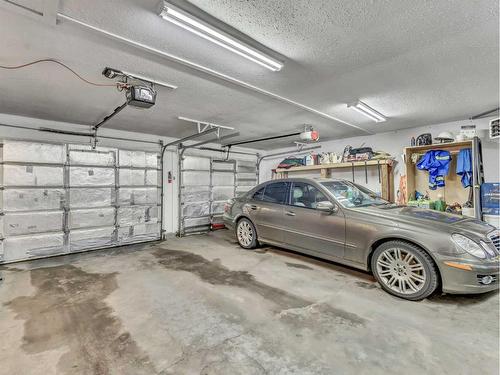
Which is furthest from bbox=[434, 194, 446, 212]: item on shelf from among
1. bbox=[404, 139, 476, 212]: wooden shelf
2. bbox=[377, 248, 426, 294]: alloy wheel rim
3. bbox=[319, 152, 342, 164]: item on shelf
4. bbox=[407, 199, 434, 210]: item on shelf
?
bbox=[377, 248, 426, 294]: alloy wheel rim

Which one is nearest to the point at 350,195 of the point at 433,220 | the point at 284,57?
the point at 433,220

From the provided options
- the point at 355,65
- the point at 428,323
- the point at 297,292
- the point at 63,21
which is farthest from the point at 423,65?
the point at 63,21

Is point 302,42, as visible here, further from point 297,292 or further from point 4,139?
point 4,139

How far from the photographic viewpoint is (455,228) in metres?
2.60

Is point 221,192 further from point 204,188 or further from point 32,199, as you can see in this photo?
point 32,199

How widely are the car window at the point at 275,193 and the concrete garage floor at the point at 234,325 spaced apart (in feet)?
3.98

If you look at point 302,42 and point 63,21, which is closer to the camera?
point 63,21

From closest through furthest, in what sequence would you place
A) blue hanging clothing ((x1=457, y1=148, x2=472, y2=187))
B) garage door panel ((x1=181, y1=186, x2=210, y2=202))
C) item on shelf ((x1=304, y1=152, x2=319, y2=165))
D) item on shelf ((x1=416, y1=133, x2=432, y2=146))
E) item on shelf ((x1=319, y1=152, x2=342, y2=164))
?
blue hanging clothing ((x1=457, y1=148, x2=472, y2=187)), item on shelf ((x1=416, y1=133, x2=432, y2=146)), item on shelf ((x1=319, y1=152, x2=342, y2=164)), garage door panel ((x1=181, y1=186, x2=210, y2=202)), item on shelf ((x1=304, y1=152, x2=319, y2=165))

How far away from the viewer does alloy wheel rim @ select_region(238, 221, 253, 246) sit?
15.6ft

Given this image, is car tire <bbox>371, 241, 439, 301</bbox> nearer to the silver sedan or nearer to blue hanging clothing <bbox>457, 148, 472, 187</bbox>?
the silver sedan

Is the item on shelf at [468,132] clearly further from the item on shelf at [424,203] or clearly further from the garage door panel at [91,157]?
the garage door panel at [91,157]

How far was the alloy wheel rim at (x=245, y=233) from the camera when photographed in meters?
4.77

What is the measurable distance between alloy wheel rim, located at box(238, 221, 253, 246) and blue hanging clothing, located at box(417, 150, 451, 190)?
3.79 metres

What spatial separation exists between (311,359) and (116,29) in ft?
9.77
